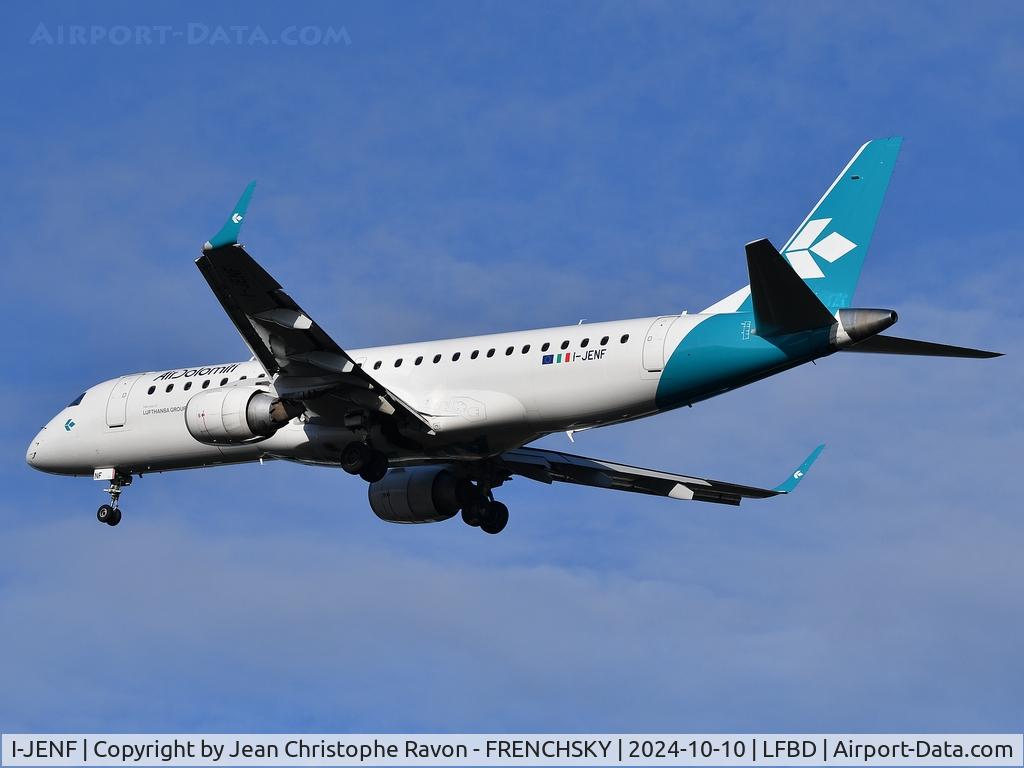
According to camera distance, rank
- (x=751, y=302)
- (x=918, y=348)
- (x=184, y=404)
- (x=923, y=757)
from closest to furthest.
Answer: (x=923, y=757)
(x=918, y=348)
(x=751, y=302)
(x=184, y=404)

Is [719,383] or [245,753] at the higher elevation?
[719,383]

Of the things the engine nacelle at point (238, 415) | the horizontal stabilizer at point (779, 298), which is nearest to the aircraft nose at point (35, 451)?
the engine nacelle at point (238, 415)

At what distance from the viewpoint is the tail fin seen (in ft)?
98.8

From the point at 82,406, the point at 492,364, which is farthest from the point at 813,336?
the point at 82,406

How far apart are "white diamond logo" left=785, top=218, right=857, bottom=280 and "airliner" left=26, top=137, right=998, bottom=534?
0.10 ft

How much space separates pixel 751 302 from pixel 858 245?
236 cm

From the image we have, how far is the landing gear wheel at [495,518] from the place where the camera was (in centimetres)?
3666

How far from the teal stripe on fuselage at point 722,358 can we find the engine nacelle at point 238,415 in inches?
303

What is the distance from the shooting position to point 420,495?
36.4 metres

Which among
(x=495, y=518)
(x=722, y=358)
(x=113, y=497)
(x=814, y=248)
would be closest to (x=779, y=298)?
(x=722, y=358)

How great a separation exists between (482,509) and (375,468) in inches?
177

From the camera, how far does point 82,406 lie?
38.1 m

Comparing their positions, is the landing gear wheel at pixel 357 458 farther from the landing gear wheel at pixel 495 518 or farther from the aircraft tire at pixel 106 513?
the aircraft tire at pixel 106 513

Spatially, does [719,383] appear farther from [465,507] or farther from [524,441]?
[465,507]
